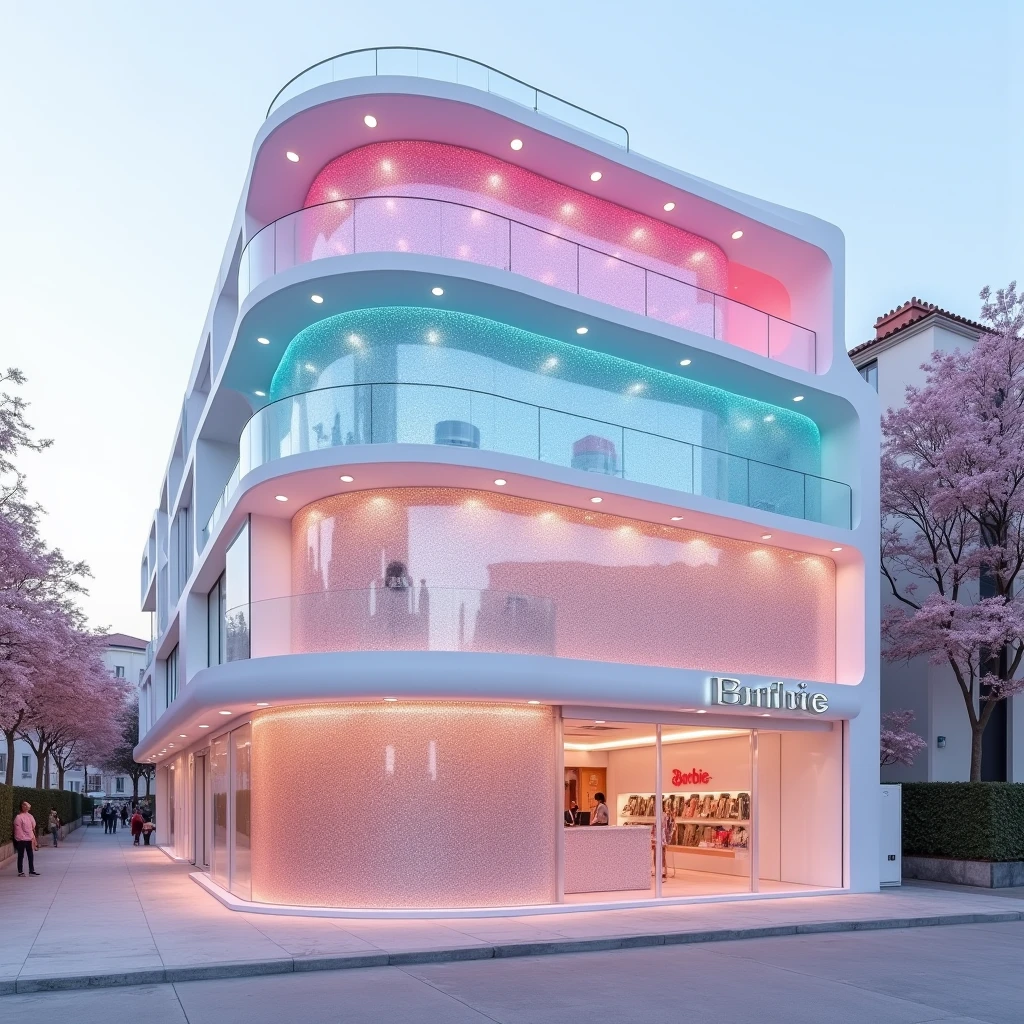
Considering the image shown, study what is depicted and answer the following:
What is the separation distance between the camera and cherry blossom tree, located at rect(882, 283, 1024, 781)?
80.6 ft

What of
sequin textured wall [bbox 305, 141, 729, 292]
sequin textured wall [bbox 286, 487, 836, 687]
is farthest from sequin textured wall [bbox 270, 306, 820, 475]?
sequin textured wall [bbox 305, 141, 729, 292]

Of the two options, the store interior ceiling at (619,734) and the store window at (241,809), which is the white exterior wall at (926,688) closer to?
the store interior ceiling at (619,734)

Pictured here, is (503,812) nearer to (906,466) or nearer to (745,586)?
(745,586)

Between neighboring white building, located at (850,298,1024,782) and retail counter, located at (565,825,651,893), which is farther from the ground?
neighboring white building, located at (850,298,1024,782)

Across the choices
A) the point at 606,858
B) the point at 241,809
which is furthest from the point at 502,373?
the point at 241,809

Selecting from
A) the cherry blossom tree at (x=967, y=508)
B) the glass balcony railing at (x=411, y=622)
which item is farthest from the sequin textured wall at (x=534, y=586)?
the cherry blossom tree at (x=967, y=508)

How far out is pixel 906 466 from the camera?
89.4 ft

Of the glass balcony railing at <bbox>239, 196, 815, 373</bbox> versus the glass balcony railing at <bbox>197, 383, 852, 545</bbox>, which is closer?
the glass balcony railing at <bbox>197, 383, 852, 545</bbox>

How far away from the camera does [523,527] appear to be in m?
17.7

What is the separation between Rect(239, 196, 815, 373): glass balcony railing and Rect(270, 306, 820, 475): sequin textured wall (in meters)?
1.05

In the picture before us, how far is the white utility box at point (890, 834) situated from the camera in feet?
69.7

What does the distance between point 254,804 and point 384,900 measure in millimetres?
2931

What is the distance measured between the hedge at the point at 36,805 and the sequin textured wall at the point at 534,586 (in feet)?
51.8

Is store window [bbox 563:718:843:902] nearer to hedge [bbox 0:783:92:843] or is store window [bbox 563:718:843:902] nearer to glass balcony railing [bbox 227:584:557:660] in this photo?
glass balcony railing [bbox 227:584:557:660]
